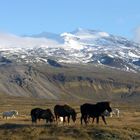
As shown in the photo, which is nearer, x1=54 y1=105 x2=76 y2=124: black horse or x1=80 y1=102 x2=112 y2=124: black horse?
x1=80 y1=102 x2=112 y2=124: black horse

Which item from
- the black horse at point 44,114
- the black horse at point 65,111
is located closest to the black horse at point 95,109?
the black horse at point 65,111

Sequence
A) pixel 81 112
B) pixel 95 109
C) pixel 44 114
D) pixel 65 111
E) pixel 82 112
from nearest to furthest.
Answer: pixel 95 109 < pixel 82 112 < pixel 81 112 < pixel 65 111 < pixel 44 114

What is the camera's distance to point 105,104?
5078cm

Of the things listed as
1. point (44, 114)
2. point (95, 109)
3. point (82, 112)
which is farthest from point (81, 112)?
A: point (44, 114)

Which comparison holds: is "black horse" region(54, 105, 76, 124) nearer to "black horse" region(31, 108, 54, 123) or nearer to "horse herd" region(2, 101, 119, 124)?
"horse herd" region(2, 101, 119, 124)

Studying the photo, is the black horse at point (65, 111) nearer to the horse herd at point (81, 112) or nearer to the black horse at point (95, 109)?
the horse herd at point (81, 112)

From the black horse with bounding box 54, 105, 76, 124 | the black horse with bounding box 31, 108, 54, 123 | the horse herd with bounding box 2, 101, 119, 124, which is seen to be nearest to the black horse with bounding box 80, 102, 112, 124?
the horse herd with bounding box 2, 101, 119, 124

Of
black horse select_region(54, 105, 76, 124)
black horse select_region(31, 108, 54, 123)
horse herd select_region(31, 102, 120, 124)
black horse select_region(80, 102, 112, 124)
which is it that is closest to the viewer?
black horse select_region(80, 102, 112, 124)

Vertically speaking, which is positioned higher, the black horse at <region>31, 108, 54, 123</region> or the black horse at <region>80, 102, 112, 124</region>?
the black horse at <region>80, 102, 112, 124</region>

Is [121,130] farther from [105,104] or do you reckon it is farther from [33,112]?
[33,112]

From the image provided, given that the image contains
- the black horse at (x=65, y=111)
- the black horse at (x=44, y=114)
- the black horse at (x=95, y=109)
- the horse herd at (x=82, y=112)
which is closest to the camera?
the black horse at (x=95, y=109)

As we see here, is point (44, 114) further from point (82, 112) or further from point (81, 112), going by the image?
point (82, 112)

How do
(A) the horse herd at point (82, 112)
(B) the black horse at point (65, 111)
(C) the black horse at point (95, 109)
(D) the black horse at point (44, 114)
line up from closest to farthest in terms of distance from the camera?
1. (C) the black horse at point (95, 109)
2. (A) the horse herd at point (82, 112)
3. (B) the black horse at point (65, 111)
4. (D) the black horse at point (44, 114)

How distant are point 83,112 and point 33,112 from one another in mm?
7825
